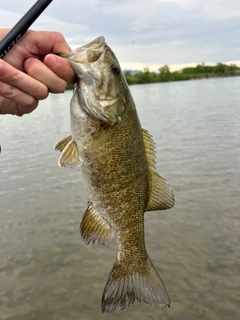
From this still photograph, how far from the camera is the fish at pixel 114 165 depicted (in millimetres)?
2285

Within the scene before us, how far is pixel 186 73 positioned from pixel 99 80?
128m

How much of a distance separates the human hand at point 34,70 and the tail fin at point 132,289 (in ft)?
5.01

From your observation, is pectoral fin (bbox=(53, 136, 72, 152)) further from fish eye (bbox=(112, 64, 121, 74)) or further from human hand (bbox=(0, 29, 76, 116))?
fish eye (bbox=(112, 64, 121, 74))

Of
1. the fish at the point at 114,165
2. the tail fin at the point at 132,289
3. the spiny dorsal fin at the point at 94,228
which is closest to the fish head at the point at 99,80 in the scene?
the fish at the point at 114,165

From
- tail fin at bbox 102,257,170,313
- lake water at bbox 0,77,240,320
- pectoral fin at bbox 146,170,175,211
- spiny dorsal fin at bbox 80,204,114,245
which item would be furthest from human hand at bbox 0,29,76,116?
lake water at bbox 0,77,240,320

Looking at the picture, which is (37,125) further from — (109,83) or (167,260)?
(109,83)

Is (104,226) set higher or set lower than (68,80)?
lower

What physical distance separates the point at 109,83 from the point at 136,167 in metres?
0.65

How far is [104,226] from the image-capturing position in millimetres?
2613

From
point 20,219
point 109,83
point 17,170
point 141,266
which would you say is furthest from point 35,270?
point 17,170

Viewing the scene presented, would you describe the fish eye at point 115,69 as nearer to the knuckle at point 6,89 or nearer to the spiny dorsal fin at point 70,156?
the spiny dorsal fin at point 70,156

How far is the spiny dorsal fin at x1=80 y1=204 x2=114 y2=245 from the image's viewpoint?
2576 millimetres

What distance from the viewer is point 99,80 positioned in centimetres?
228

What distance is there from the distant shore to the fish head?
97.7 meters
